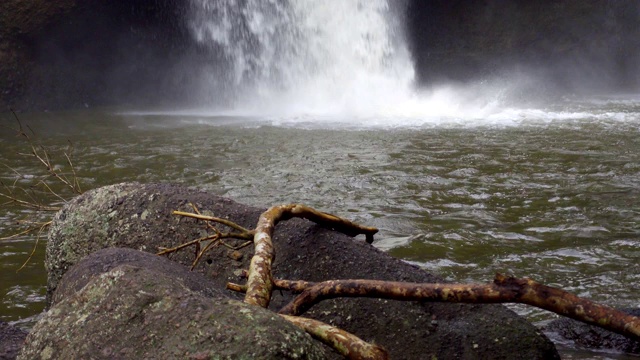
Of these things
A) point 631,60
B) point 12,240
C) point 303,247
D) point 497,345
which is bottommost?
point 12,240

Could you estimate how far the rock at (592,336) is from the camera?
3.12 metres

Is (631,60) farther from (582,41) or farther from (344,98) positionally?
(344,98)

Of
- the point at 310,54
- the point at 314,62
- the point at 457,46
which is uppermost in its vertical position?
the point at 457,46

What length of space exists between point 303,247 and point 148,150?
603cm

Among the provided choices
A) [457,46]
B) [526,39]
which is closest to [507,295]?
[457,46]

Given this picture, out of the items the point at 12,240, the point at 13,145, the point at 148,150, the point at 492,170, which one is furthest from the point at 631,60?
the point at 12,240

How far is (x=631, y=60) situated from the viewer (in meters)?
16.4

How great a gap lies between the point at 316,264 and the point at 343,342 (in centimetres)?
116

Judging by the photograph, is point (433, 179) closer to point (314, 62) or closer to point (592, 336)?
point (592, 336)

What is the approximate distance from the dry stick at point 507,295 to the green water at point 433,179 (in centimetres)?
173

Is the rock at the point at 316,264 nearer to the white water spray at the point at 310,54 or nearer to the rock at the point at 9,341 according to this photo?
the rock at the point at 9,341

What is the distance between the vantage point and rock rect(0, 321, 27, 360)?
2.60m

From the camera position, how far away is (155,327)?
1845mm

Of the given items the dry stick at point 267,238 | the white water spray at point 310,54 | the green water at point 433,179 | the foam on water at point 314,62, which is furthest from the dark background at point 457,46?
the dry stick at point 267,238
